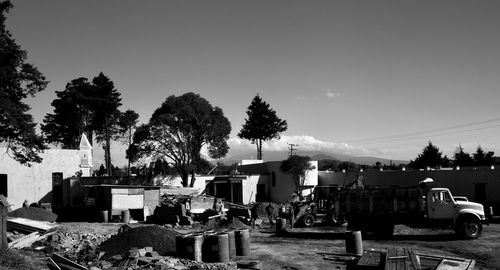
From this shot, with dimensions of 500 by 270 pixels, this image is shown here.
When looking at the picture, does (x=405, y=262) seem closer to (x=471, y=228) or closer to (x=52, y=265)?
(x=52, y=265)

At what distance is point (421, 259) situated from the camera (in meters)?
11.3

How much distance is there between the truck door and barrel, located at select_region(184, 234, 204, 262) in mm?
11559

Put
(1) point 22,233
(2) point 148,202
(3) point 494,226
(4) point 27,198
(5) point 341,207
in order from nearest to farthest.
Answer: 1. (1) point 22,233
2. (5) point 341,207
3. (3) point 494,226
4. (2) point 148,202
5. (4) point 27,198

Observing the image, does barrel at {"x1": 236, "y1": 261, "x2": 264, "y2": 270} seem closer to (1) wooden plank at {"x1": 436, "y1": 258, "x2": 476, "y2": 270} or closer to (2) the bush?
(1) wooden plank at {"x1": 436, "y1": 258, "x2": 476, "y2": 270}

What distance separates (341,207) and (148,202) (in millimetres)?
14341

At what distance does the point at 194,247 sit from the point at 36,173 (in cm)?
2298

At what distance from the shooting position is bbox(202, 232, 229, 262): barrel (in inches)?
579

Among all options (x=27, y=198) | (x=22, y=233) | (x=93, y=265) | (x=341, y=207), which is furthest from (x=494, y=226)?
(x=27, y=198)

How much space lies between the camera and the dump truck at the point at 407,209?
19.7m

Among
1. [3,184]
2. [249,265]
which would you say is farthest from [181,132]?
[249,265]

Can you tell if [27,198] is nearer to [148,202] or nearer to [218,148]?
[148,202]

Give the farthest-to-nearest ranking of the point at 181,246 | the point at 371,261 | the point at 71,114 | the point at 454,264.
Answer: the point at 71,114, the point at 181,246, the point at 371,261, the point at 454,264

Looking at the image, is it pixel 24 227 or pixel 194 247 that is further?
pixel 24 227

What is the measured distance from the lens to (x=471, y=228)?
19547 mm
